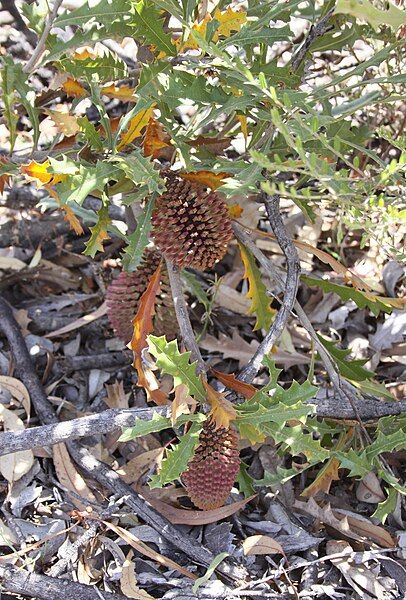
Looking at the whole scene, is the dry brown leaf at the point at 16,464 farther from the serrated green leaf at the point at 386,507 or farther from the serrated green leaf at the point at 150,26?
the serrated green leaf at the point at 150,26

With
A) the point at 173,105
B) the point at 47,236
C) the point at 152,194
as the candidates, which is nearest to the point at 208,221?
the point at 152,194

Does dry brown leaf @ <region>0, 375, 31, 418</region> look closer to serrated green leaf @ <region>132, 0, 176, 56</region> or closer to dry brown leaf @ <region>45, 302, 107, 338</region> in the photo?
dry brown leaf @ <region>45, 302, 107, 338</region>

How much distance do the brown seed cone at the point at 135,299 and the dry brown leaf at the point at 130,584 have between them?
559 mm

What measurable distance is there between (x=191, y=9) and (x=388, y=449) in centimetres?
100

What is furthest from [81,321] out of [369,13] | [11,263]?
[369,13]

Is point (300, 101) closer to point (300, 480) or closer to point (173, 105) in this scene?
point (173, 105)

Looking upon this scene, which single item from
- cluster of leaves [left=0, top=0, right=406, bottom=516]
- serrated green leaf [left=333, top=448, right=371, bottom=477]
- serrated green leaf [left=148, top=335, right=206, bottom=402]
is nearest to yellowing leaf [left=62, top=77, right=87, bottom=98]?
cluster of leaves [left=0, top=0, right=406, bottom=516]

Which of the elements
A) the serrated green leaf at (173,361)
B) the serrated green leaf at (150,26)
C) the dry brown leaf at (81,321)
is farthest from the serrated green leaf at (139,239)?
the dry brown leaf at (81,321)

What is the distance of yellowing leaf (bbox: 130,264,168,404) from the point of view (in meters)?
1.64

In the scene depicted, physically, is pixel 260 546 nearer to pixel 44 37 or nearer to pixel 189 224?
pixel 189 224

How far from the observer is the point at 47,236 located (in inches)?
94.4

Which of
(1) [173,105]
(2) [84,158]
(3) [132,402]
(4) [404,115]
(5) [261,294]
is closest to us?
(1) [173,105]

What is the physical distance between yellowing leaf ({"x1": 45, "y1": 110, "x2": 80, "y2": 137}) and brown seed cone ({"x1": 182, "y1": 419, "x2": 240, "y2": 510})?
2.38ft

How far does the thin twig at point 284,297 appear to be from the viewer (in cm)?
166
